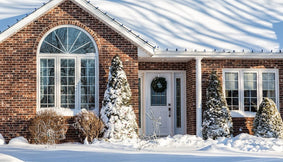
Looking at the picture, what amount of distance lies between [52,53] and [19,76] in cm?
124

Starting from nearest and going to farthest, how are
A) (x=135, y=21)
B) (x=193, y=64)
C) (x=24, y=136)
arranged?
(x=24, y=136) → (x=193, y=64) → (x=135, y=21)

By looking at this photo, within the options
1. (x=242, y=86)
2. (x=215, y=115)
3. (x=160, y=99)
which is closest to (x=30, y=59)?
(x=160, y=99)

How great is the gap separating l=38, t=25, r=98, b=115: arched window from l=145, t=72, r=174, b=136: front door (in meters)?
2.77

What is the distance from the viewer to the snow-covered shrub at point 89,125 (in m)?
13.1

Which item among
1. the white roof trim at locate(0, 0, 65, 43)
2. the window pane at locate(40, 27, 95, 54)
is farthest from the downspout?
the white roof trim at locate(0, 0, 65, 43)

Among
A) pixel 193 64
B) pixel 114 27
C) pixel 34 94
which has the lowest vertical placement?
pixel 34 94

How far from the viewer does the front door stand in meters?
16.1

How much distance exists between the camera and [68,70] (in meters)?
13.9

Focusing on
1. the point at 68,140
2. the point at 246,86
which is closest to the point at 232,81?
the point at 246,86

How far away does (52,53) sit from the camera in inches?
546

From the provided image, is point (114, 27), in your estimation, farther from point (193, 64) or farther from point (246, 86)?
point (246, 86)

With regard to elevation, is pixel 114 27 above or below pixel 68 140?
above

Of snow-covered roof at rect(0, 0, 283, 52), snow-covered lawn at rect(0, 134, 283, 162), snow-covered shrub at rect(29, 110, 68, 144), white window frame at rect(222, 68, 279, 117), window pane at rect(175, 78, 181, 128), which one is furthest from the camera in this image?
snow-covered roof at rect(0, 0, 283, 52)

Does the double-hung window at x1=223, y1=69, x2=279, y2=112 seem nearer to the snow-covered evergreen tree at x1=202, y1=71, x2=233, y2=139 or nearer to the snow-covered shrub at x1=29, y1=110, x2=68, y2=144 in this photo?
the snow-covered evergreen tree at x1=202, y1=71, x2=233, y2=139
